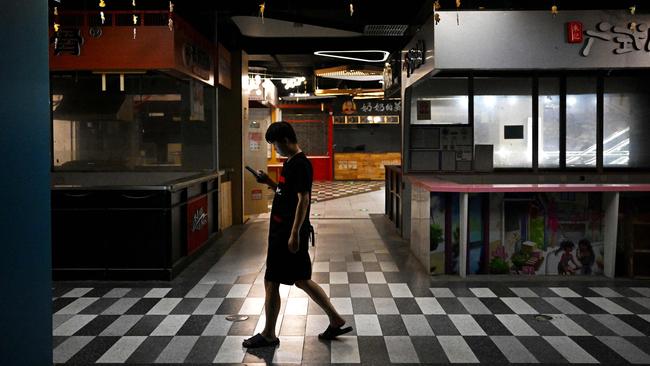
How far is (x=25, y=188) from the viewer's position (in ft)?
8.06

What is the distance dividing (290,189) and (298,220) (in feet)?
0.74

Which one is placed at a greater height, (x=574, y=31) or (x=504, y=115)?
(x=574, y=31)

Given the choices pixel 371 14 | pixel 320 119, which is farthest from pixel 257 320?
pixel 320 119

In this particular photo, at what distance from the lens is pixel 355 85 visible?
61.5ft

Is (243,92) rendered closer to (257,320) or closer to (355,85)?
(257,320)

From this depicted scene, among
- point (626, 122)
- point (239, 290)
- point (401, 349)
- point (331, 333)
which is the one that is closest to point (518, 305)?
point (401, 349)

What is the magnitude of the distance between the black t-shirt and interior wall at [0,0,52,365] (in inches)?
63.7

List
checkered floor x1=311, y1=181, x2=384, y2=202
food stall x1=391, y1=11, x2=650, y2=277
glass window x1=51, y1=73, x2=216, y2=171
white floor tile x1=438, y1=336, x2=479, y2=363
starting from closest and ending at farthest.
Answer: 1. white floor tile x1=438, y1=336, x2=479, y2=363
2. food stall x1=391, y1=11, x2=650, y2=277
3. glass window x1=51, y1=73, x2=216, y2=171
4. checkered floor x1=311, y1=181, x2=384, y2=202

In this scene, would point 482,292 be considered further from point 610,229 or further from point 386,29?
point 386,29

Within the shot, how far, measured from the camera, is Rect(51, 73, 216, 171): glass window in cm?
948

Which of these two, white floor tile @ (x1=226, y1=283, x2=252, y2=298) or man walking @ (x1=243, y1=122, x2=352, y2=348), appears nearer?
man walking @ (x1=243, y1=122, x2=352, y2=348)

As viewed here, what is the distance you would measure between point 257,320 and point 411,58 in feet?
14.7

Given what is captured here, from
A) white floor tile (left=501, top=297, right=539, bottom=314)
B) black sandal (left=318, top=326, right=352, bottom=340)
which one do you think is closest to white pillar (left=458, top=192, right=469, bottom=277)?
white floor tile (left=501, top=297, right=539, bottom=314)

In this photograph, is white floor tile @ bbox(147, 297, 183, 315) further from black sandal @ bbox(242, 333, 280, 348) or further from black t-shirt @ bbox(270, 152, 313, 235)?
black t-shirt @ bbox(270, 152, 313, 235)
